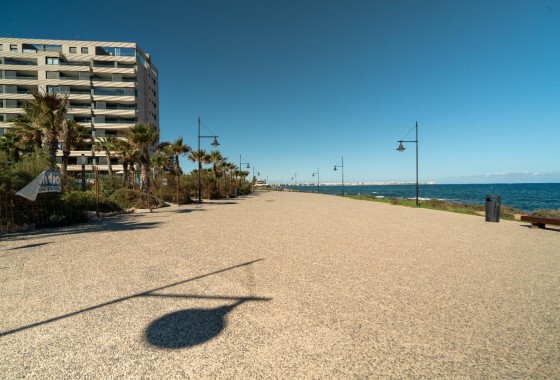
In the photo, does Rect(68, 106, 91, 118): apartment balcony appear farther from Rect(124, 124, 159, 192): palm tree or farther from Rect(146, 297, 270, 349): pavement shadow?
Rect(146, 297, 270, 349): pavement shadow

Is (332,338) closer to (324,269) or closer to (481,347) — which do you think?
(481,347)

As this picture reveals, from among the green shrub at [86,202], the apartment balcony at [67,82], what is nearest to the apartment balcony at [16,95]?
the apartment balcony at [67,82]

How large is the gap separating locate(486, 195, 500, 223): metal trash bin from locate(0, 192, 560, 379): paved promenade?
6.17 meters

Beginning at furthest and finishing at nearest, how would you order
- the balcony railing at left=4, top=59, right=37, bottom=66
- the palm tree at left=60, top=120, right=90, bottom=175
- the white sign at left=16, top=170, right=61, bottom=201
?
the balcony railing at left=4, top=59, right=37, bottom=66 < the palm tree at left=60, top=120, right=90, bottom=175 < the white sign at left=16, top=170, right=61, bottom=201

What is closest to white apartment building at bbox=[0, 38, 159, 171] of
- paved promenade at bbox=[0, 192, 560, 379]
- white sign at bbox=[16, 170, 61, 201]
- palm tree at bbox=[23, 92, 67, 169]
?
palm tree at bbox=[23, 92, 67, 169]

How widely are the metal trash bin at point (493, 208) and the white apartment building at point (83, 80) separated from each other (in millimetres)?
54036

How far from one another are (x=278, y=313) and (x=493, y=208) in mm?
13490

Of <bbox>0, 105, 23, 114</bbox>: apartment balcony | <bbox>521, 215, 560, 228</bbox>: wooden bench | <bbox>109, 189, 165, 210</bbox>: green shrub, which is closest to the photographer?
<bbox>521, 215, 560, 228</bbox>: wooden bench

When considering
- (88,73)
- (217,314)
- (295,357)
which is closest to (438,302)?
(295,357)

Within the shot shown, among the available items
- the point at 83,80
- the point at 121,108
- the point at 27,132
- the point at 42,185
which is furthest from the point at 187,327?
the point at 83,80

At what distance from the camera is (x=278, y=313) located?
11.4 feet

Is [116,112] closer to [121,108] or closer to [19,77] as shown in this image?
[121,108]

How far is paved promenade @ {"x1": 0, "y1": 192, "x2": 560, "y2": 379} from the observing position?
2482 mm

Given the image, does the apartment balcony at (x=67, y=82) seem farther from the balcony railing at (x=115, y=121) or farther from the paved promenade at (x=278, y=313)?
the paved promenade at (x=278, y=313)
